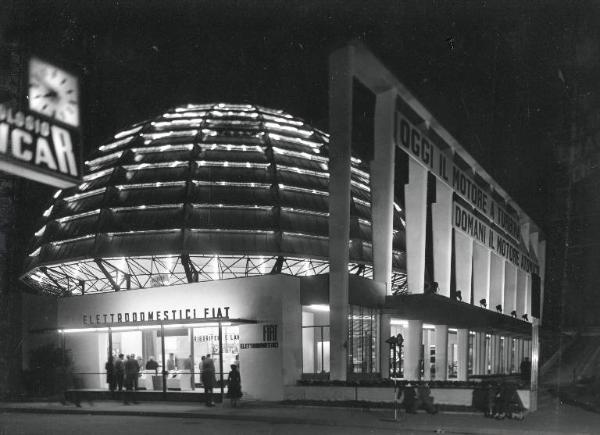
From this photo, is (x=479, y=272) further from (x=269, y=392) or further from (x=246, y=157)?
(x=269, y=392)

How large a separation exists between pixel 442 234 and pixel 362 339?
13.7m

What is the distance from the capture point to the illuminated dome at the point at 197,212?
4391 cm

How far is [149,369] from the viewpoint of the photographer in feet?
116

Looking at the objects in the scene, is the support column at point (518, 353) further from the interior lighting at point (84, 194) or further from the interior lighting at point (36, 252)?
the interior lighting at point (36, 252)

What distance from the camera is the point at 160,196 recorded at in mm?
45375

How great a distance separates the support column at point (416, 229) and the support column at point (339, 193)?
10408 millimetres

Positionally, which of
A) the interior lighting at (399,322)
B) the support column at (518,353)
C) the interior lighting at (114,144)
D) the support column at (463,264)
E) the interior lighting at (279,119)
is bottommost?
the support column at (518,353)

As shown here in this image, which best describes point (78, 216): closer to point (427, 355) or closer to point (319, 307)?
point (319, 307)

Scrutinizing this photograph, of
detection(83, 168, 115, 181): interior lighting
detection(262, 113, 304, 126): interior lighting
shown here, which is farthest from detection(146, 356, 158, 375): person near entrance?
detection(262, 113, 304, 126): interior lighting

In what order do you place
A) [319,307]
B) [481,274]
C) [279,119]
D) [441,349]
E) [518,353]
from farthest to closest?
[518,353] → [481,274] → [279,119] → [441,349] → [319,307]

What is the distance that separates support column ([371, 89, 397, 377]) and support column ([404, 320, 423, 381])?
9.32 feet

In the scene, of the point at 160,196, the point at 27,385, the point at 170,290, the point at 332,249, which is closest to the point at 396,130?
the point at 332,249

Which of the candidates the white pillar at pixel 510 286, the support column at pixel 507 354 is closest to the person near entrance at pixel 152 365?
the support column at pixel 507 354

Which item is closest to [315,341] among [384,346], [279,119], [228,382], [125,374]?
[384,346]
